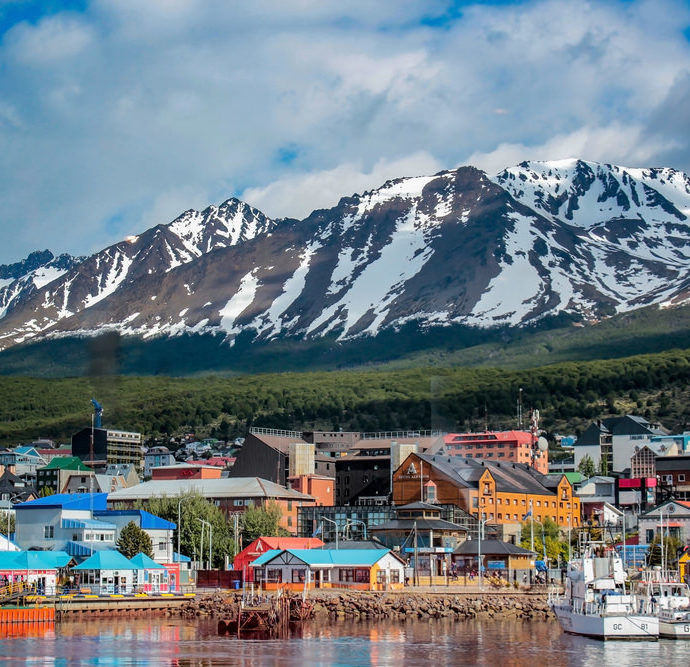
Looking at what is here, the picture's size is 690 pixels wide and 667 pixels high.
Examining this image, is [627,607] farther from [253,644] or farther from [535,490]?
[535,490]

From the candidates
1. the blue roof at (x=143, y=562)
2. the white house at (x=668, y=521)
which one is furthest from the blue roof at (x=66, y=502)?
the white house at (x=668, y=521)

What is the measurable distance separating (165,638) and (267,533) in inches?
2000

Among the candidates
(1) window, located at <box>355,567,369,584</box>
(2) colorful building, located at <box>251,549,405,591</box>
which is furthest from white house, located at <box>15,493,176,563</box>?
(1) window, located at <box>355,567,369,584</box>

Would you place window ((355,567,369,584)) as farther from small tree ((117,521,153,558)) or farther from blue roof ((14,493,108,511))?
blue roof ((14,493,108,511))

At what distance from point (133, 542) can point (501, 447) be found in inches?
3680

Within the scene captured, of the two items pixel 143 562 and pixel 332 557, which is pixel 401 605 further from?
pixel 143 562

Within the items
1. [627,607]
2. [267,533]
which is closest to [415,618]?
[627,607]

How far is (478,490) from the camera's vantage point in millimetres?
137500

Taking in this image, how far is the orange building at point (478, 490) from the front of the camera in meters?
137

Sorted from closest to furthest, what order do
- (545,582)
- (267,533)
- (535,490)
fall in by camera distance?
(545,582) → (267,533) → (535,490)

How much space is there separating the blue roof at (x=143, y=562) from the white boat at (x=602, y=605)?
3173cm

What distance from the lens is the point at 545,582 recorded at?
116000mm

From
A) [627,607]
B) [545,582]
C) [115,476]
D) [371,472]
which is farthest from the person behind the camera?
[115,476]

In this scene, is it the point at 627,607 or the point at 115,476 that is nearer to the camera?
the point at 627,607
